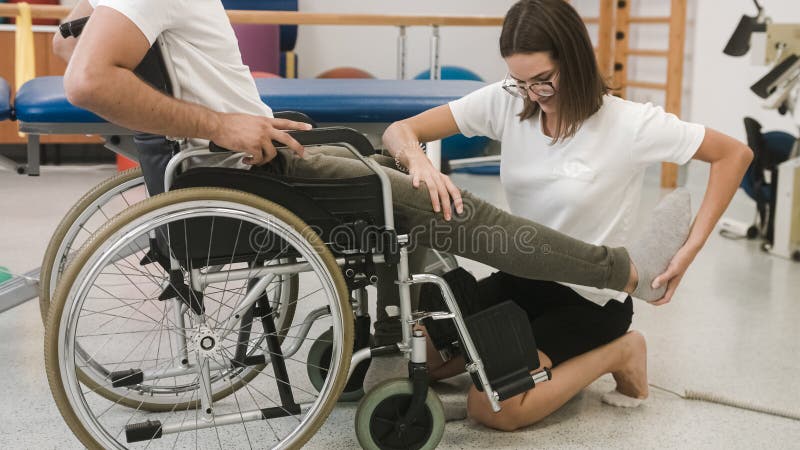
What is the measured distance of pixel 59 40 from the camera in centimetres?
204

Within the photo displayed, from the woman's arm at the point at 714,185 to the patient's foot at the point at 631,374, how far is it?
176 mm

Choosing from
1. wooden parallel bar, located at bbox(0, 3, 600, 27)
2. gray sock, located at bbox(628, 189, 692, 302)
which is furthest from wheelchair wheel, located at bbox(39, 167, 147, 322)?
wooden parallel bar, located at bbox(0, 3, 600, 27)

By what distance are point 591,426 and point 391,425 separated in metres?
0.50

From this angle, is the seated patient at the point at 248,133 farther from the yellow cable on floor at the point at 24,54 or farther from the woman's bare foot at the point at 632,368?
the yellow cable on floor at the point at 24,54

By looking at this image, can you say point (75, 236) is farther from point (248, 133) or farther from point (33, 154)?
point (248, 133)

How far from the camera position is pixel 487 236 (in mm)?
1714

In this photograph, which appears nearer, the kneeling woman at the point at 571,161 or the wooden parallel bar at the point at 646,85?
the kneeling woman at the point at 571,161

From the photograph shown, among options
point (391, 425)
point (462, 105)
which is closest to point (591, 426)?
point (391, 425)

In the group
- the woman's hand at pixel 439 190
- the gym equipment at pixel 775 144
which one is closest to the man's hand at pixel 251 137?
the woman's hand at pixel 439 190

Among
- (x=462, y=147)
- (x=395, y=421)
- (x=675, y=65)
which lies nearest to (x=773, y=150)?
(x=675, y=65)

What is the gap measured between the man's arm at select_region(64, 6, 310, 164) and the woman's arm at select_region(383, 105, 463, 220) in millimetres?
275

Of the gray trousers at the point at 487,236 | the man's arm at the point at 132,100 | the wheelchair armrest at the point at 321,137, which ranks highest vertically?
the man's arm at the point at 132,100

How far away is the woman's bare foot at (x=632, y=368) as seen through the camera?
2.04 metres

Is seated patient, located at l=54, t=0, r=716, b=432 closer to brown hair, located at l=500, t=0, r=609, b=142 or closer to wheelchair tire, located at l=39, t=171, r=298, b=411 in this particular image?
brown hair, located at l=500, t=0, r=609, b=142
